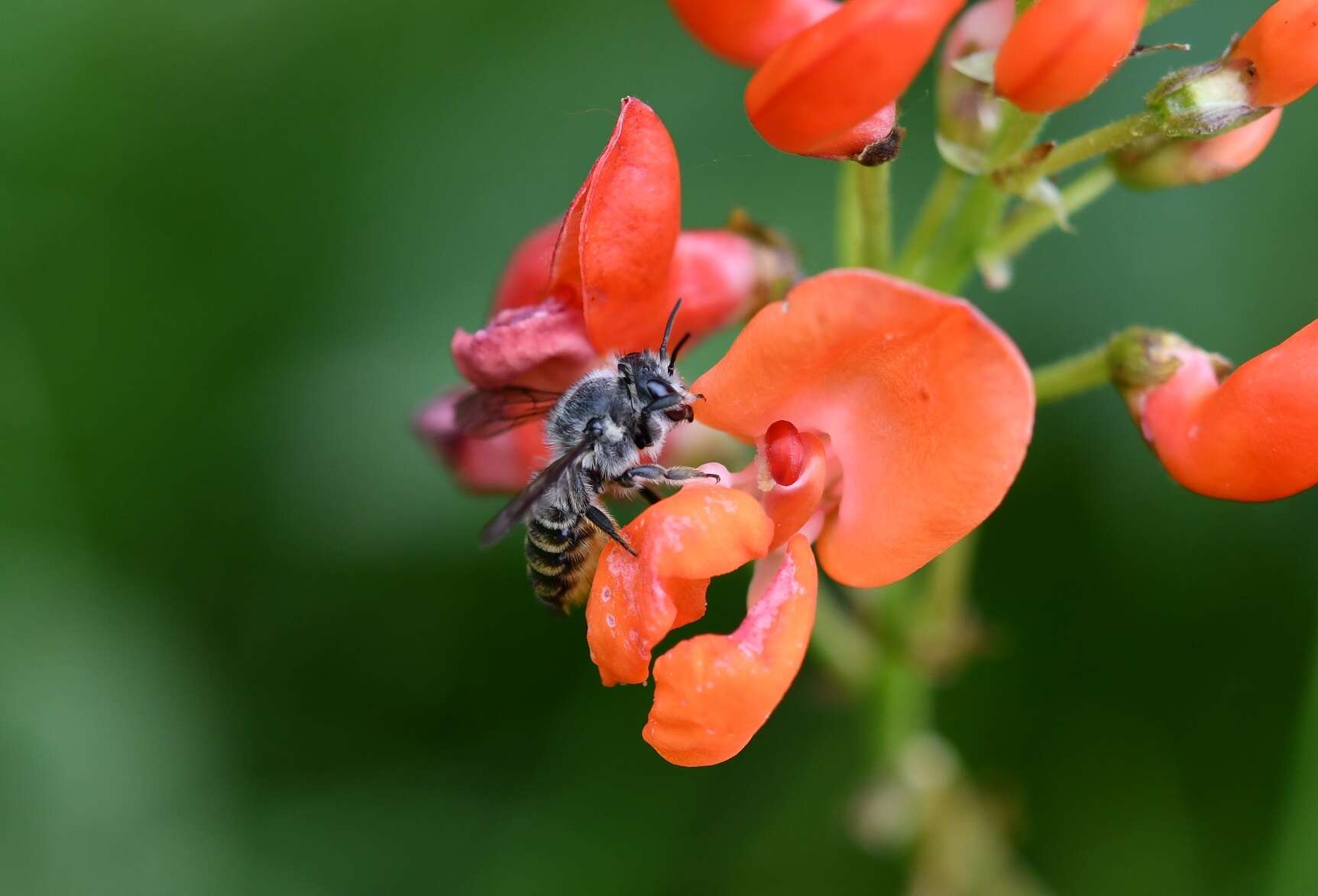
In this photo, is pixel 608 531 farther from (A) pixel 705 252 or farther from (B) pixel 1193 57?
(B) pixel 1193 57

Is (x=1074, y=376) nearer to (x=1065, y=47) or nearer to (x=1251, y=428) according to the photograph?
(x=1251, y=428)

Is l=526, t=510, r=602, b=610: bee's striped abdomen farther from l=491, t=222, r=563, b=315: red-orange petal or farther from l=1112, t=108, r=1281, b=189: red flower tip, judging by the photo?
l=1112, t=108, r=1281, b=189: red flower tip

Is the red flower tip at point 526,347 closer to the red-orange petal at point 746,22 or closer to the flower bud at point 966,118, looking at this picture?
the red-orange petal at point 746,22

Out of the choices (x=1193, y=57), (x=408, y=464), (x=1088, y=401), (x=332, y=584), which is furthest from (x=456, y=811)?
(x=1193, y=57)

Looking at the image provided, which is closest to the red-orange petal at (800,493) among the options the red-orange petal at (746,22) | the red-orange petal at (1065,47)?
the red-orange petal at (1065,47)

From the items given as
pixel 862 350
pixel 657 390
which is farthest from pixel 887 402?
pixel 657 390

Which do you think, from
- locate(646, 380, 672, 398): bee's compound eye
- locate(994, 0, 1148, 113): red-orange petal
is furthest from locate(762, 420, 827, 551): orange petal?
locate(994, 0, 1148, 113): red-orange petal

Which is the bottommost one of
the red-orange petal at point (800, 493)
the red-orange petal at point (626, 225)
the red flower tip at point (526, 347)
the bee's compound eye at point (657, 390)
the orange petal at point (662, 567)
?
the red-orange petal at point (800, 493)
